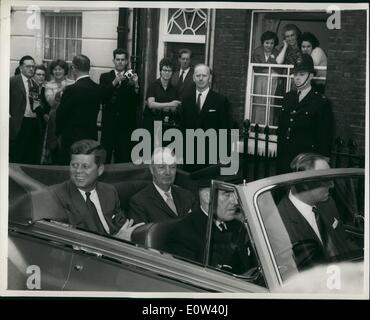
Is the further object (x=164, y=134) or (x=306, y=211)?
(x=164, y=134)

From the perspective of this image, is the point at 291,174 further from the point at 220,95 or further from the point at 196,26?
the point at 196,26

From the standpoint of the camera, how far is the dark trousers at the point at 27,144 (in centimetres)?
459

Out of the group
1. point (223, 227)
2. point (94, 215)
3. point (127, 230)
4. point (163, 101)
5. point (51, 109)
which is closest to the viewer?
point (223, 227)

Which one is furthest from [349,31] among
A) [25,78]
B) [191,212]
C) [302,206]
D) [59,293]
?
[59,293]

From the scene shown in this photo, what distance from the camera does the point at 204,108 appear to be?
4.51 metres

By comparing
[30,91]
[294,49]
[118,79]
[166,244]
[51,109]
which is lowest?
[166,244]

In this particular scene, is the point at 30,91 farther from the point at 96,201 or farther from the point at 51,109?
the point at 96,201

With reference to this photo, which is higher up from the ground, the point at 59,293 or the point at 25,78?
the point at 25,78

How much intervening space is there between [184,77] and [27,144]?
3.96 feet

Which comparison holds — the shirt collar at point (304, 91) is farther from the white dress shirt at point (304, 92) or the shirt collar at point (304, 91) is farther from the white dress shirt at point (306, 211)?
the white dress shirt at point (306, 211)

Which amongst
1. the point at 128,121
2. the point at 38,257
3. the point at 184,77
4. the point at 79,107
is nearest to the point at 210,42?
the point at 184,77

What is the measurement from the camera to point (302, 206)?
160 inches

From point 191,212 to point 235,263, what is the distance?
0.52m

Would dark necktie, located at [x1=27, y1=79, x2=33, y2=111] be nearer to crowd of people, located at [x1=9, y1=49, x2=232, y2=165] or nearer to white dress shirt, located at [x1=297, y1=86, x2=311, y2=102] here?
crowd of people, located at [x1=9, y1=49, x2=232, y2=165]
